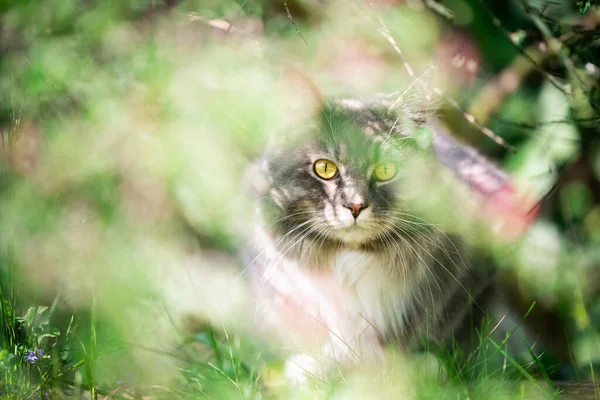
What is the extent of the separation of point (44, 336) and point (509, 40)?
6.64 ft

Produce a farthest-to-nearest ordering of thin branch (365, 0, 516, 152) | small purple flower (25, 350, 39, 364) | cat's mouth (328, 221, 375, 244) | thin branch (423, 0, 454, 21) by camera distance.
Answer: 1. thin branch (423, 0, 454, 21)
2. thin branch (365, 0, 516, 152)
3. cat's mouth (328, 221, 375, 244)
4. small purple flower (25, 350, 39, 364)

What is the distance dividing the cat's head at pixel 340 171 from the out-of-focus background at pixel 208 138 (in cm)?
16

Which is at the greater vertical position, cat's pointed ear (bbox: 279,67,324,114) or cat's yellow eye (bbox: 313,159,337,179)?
cat's pointed ear (bbox: 279,67,324,114)

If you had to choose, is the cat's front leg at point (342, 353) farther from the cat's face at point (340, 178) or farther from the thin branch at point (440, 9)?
the thin branch at point (440, 9)

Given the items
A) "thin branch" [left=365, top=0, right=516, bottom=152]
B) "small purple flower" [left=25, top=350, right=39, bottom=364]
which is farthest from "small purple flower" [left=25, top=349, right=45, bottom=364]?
"thin branch" [left=365, top=0, right=516, bottom=152]

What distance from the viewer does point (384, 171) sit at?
1.90 meters

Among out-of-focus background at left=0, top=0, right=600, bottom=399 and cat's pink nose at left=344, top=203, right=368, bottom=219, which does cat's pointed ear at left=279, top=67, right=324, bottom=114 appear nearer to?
out-of-focus background at left=0, top=0, right=600, bottom=399

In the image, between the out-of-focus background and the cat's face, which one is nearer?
the cat's face

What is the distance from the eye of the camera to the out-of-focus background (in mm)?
2055

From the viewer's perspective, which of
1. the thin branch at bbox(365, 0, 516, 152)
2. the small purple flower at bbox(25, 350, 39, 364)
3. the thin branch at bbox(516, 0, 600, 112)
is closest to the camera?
the small purple flower at bbox(25, 350, 39, 364)

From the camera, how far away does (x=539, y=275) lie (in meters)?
2.25

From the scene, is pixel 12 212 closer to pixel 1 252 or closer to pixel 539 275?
pixel 1 252

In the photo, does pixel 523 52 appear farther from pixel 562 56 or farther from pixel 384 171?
pixel 384 171

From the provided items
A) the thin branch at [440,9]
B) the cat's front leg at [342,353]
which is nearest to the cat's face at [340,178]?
the cat's front leg at [342,353]
